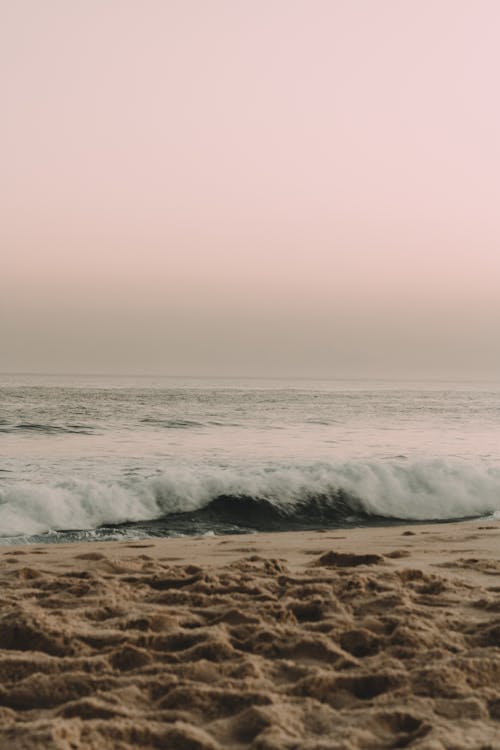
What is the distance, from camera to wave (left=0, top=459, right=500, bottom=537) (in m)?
10.4

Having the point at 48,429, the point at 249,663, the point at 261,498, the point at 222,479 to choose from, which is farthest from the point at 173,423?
the point at 249,663

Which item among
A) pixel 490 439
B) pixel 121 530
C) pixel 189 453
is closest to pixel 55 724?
pixel 121 530

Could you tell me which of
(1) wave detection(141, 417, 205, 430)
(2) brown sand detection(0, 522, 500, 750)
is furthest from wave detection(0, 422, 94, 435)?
(2) brown sand detection(0, 522, 500, 750)

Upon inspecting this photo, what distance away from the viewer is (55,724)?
2568 millimetres

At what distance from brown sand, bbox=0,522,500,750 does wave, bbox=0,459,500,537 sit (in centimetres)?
479

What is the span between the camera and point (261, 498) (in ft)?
39.7

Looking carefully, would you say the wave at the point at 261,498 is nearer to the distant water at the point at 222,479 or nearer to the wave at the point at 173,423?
the distant water at the point at 222,479

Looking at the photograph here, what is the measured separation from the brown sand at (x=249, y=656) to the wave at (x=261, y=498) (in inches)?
189

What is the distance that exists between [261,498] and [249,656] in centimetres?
873

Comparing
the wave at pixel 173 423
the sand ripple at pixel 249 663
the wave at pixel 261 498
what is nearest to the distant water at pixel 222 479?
the wave at pixel 261 498

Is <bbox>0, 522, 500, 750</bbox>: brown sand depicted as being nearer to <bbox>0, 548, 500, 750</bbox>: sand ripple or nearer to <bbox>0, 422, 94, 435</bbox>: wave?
<bbox>0, 548, 500, 750</bbox>: sand ripple

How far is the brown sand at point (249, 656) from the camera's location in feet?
8.59

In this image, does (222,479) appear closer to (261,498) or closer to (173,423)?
(261,498)

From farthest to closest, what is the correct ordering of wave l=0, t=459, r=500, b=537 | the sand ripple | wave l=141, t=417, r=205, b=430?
wave l=141, t=417, r=205, b=430 < wave l=0, t=459, r=500, b=537 < the sand ripple
